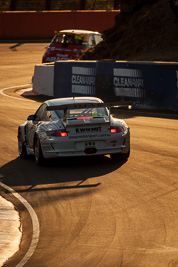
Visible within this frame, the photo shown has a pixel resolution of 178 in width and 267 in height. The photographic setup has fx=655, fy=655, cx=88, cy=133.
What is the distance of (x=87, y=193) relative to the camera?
1071 cm

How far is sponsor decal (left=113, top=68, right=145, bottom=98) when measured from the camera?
71.1 ft

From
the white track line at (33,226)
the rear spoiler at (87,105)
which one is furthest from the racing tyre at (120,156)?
the white track line at (33,226)

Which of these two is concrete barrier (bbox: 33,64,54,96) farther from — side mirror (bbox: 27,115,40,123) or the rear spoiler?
the rear spoiler

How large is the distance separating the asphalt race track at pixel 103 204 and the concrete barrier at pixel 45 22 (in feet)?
105

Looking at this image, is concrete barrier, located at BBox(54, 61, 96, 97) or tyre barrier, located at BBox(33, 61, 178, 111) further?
concrete barrier, located at BBox(54, 61, 96, 97)

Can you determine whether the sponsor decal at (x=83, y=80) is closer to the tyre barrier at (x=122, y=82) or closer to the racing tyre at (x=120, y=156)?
the tyre barrier at (x=122, y=82)

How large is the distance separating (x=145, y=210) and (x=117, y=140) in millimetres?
3483

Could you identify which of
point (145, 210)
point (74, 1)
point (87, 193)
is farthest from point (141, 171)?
point (74, 1)

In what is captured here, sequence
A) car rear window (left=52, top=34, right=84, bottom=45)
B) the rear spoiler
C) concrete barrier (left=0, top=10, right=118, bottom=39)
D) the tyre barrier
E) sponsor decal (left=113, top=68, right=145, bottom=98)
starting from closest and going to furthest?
1. the rear spoiler
2. the tyre barrier
3. sponsor decal (left=113, top=68, right=145, bottom=98)
4. car rear window (left=52, top=34, right=84, bottom=45)
5. concrete barrier (left=0, top=10, right=118, bottom=39)

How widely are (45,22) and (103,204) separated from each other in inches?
1604

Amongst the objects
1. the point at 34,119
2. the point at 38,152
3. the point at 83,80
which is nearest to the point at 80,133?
the point at 38,152

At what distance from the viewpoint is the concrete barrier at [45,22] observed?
4812 centimetres

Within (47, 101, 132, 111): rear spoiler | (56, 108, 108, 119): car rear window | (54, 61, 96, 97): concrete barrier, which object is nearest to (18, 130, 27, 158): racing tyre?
(56, 108, 108, 119): car rear window

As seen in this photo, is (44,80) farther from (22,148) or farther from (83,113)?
(83,113)
